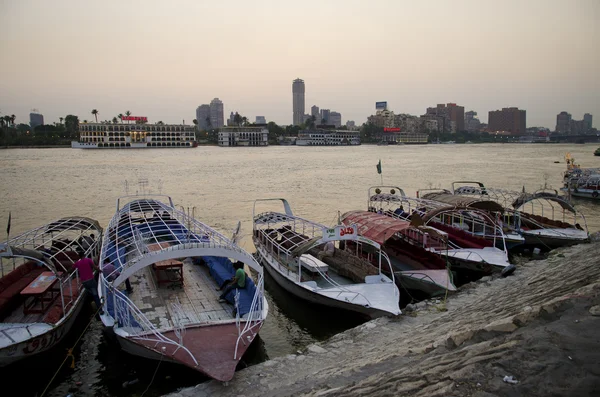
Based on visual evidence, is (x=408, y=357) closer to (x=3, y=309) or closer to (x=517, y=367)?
(x=517, y=367)

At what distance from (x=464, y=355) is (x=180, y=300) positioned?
7.98 m

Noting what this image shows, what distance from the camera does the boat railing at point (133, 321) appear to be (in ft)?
29.1

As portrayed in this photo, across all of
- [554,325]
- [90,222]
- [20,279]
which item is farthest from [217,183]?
[554,325]

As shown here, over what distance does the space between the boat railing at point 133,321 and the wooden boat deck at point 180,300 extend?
54 cm

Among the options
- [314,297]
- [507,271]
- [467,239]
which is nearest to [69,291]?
[314,297]

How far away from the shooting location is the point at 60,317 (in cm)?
1057

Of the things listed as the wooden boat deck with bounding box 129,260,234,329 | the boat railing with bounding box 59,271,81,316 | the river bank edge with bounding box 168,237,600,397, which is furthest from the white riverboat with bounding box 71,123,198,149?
the river bank edge with bounding box 168,237,600,397

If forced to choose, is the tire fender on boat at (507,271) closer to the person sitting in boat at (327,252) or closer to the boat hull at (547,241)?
the boat hull at (547,241)

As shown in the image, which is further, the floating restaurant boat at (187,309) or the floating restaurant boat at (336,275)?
the floating restaurant boat at (336,275)

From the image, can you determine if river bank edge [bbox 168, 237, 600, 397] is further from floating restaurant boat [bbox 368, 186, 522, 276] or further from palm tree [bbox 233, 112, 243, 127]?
palm tree [bbox 233, 112, 243, 127]

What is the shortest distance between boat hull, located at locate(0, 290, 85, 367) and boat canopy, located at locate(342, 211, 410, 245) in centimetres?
952

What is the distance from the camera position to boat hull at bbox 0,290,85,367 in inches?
352

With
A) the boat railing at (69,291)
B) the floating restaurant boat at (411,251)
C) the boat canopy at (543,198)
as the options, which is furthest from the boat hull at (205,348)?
the boat canopy at (543,198)

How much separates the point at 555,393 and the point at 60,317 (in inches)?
419
